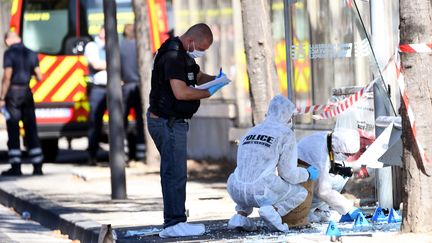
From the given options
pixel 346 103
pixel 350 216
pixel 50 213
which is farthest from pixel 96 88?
pixel 350 216

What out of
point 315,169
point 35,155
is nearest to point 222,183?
point 35,155

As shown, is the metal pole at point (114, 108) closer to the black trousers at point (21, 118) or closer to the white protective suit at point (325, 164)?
the white protective suit at point (325, 164)

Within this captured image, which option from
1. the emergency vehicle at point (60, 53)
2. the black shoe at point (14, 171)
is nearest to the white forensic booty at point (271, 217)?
the black shoe at point (14, 171)

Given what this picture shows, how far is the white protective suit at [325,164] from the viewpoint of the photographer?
35.9ft

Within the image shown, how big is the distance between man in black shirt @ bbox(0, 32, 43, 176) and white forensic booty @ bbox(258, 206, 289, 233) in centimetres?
909

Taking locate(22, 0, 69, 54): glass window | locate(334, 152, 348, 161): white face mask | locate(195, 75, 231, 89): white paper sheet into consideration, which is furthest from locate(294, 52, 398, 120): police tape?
locate(22, 0, 69, 54): glass window

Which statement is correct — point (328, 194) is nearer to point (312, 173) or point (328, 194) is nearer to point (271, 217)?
point (312, 173)

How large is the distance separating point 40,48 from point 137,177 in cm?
506

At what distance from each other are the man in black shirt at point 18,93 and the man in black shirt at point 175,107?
8550mm

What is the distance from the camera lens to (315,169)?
10.8m

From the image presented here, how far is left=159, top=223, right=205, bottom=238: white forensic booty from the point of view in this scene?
10562 mm

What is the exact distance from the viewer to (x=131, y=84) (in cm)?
2064

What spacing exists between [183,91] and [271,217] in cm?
115

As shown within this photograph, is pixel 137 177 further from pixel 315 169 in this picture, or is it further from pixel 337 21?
pixel 315 169
